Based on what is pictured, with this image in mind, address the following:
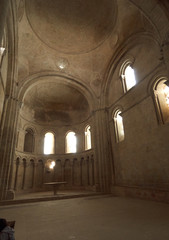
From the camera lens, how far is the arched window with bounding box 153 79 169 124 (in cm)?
841

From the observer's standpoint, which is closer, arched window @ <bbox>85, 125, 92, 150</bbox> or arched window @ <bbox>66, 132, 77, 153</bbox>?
Answer: arched window @ <bbox>85, 125, 92, 150</bbox>

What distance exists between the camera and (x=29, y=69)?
13.5m

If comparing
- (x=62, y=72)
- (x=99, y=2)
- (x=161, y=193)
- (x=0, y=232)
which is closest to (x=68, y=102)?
(x=62, y=72)

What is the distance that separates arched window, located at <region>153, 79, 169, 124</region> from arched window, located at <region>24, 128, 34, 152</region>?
1407 centimetres

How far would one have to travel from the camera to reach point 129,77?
11.7 m

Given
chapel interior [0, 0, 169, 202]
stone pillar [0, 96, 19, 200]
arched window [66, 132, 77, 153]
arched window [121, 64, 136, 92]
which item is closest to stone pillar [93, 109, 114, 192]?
chapel interior [0, 0, 169, 202]

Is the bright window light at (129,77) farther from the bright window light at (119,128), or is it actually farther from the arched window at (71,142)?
the arched window at (71,142)

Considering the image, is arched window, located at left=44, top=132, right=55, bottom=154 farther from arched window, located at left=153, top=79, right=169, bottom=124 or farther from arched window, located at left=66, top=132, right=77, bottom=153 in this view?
arched window, located at left=153, top=79, right=169, bottom=124

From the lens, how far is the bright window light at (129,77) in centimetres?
1127

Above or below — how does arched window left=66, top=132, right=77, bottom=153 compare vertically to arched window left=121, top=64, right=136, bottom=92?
below

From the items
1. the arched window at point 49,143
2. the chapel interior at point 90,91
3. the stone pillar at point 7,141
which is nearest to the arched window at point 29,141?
the chapel interior at point 90,91

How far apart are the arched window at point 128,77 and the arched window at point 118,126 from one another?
2083mm

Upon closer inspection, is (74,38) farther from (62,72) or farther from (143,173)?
(143,173)

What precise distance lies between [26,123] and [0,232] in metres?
15.8
